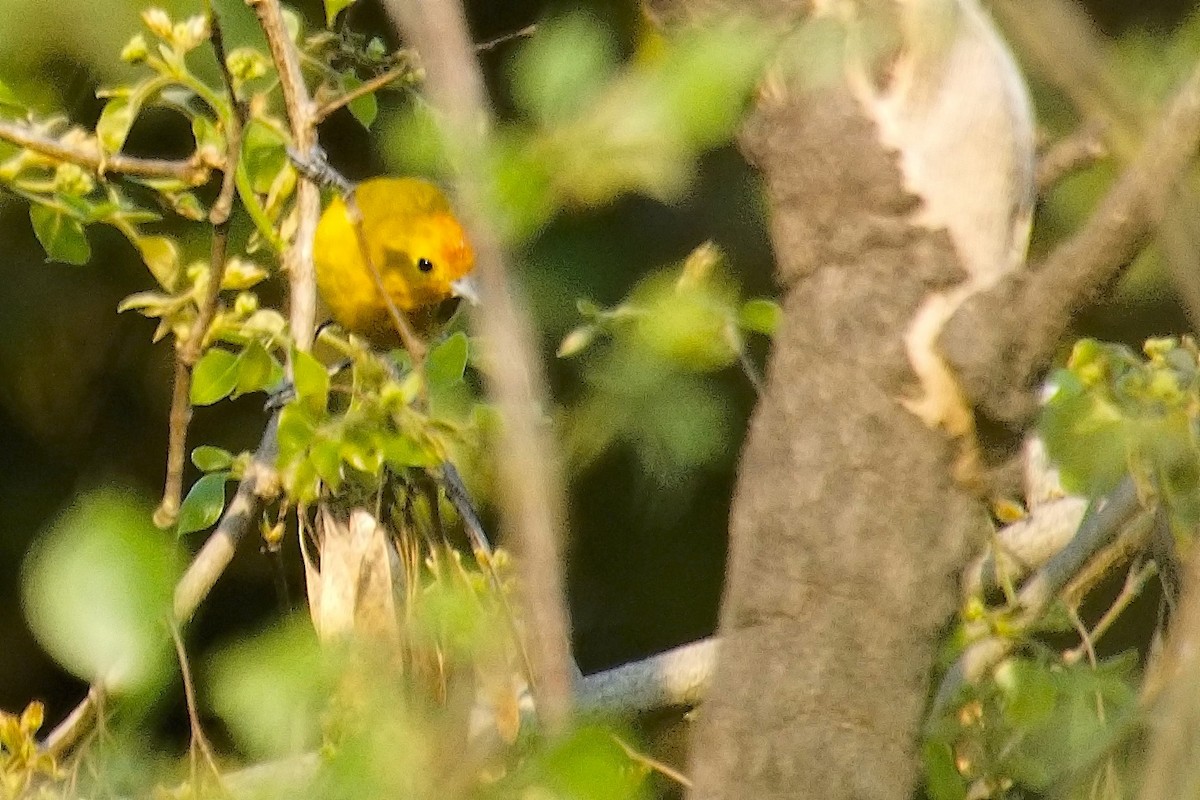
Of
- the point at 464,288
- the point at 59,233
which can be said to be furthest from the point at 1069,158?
the point at 464,288

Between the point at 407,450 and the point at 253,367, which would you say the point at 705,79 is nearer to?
the point at 407,450

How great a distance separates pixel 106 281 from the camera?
231cm

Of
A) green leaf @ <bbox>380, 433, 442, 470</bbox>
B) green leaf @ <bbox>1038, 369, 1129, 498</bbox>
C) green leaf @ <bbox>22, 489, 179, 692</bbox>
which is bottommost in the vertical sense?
green leaf @ <bbox>1038, 369, 1129, 498</bbox>

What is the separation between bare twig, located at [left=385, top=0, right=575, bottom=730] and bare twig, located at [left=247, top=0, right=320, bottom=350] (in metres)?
0.65

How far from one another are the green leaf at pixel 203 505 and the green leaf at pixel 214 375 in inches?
4.1

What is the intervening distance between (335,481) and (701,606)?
1662mm

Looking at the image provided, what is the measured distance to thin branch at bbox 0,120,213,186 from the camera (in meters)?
1.15

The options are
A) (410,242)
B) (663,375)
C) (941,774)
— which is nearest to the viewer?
(663,375)

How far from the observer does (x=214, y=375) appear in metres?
1.10

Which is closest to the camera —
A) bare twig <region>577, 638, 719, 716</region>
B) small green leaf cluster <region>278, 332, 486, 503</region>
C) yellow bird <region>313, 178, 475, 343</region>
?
small green leaf cluster <region>278, 332, 486, 503</region>

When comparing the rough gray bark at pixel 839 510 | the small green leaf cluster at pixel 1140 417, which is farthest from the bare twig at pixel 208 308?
the small green leaf cluster at pixel 1140 417

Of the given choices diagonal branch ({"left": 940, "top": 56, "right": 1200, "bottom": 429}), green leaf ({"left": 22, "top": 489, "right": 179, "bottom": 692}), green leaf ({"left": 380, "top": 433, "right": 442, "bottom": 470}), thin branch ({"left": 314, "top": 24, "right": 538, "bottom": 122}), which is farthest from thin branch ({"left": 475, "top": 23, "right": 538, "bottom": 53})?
green leaf ({"left": 22, "top": 489, "right": 179, "bottom": 692})

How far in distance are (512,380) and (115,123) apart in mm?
815

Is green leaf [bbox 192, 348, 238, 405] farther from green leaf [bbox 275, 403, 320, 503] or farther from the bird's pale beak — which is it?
the bird's pale beak
